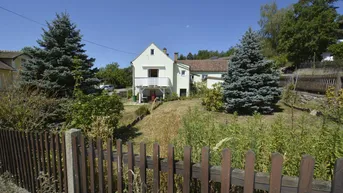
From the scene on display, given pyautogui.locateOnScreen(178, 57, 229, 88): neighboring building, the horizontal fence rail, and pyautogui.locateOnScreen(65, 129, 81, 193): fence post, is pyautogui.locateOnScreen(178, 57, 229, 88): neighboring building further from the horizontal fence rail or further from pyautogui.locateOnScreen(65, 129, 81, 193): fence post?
pyautogui.locateOnScreen(65, 129, 81, 193): fence post

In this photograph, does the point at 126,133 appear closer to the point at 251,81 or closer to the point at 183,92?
the point at 251,81

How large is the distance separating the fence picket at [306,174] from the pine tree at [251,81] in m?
7.33

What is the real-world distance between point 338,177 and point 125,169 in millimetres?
1958

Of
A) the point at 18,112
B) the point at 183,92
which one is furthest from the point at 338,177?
the point at 183,92

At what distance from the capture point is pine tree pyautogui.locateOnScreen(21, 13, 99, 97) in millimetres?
6621

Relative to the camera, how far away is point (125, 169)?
7.11 feet

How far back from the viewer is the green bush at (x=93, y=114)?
14.9 ft

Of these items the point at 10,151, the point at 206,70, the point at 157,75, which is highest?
A: the point at 206,70

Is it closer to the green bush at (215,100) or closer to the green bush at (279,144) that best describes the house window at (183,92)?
the green bush at (215,100)

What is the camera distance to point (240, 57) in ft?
27.4

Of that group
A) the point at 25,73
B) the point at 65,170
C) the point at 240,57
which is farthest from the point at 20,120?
the point at 240,57

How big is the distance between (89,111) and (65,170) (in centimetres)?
288

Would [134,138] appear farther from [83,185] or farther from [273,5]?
[273,5]

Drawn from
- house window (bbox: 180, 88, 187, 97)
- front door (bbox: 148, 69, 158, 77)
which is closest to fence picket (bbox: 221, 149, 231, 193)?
house window (bbox: 180, 88, 187, 97)
